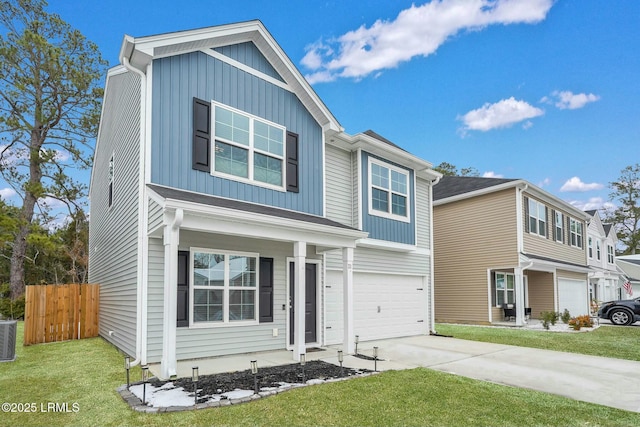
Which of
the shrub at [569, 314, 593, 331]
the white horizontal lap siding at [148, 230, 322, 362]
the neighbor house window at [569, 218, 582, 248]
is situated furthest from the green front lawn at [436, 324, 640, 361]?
the neighbor house window at [569, 218, 582, 248]

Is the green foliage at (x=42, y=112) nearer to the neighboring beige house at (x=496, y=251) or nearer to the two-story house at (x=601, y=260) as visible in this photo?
the neighboring beige house at (x=496, y=251)

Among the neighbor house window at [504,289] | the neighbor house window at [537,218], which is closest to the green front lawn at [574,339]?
the neighbor house window at [504,289]

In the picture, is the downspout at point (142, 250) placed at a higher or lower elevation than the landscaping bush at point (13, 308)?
higher

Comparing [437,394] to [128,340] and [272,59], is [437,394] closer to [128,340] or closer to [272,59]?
[128,340]

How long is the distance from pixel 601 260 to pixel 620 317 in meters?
12.9

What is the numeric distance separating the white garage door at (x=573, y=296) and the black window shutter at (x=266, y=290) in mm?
15668

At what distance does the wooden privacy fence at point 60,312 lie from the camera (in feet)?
33.7

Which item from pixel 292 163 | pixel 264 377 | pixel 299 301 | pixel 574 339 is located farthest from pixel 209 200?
pixel 574 339

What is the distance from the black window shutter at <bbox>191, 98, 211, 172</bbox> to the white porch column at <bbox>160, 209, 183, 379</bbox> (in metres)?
1.86

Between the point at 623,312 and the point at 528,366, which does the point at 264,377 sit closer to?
the point at 528,366

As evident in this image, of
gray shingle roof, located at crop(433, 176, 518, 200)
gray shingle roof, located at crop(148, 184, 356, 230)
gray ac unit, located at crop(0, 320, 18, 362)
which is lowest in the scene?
gray ac unit, located at crop(0, 320, 18, 362)

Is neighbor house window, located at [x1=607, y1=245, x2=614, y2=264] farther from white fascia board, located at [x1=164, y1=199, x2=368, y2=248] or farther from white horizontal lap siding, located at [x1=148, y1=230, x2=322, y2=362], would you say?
white horizontal lap siding, located at [x1=148, y1=230, x2=322, y2=362]

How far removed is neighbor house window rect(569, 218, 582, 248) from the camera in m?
21.8

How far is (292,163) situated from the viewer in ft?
30.8
